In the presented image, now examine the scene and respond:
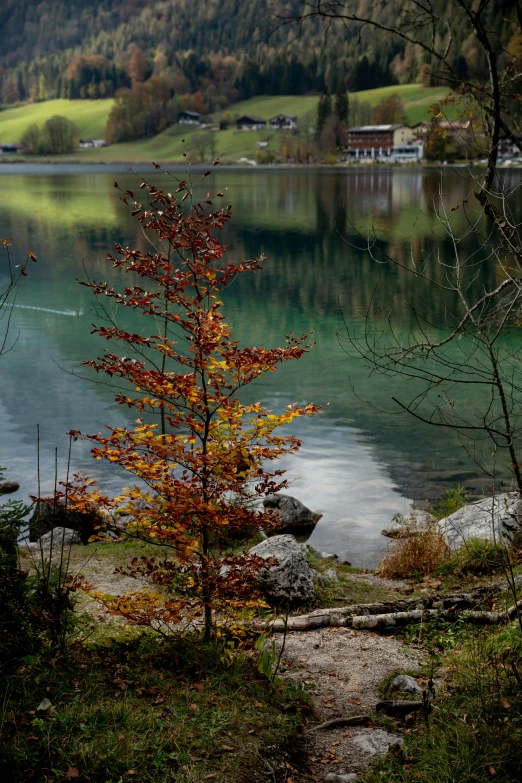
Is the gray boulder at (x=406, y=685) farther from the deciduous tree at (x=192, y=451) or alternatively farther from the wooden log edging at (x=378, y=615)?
the deciduous tree at (x=192, y=451)

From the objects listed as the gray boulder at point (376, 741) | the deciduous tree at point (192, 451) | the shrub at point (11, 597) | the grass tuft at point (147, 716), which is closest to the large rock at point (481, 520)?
the deciduous tree at point (192, 451)

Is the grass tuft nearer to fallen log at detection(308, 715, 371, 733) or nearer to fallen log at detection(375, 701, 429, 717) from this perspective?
fallen log at detection(308, 715, 371, 733)

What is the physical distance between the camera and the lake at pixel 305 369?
16500 millimetres

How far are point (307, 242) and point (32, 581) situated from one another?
5166 centimetres

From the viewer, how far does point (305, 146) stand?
199 meters

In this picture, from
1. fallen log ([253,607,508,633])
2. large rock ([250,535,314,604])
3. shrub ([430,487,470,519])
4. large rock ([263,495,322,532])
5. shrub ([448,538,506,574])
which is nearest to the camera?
fallen log ([253,607,508,633])

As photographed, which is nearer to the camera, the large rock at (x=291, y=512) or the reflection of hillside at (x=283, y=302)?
the large rock at (x=291, y=512)

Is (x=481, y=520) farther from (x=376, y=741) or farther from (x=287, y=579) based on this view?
(x=376, y=741)

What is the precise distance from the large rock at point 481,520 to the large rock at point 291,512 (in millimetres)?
3109

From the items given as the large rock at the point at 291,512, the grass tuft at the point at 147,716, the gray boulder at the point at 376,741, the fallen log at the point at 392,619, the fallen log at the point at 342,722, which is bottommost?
the large rock at the point at 291,512

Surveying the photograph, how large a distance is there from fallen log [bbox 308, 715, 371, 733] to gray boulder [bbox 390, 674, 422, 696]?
1.91 ft

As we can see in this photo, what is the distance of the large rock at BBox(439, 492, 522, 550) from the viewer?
37.8ft

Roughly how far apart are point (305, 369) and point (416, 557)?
46.8ft

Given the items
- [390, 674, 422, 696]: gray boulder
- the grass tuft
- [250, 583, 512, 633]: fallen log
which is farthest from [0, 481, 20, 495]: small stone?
[390, 674, 422, 696]: gray boulder
